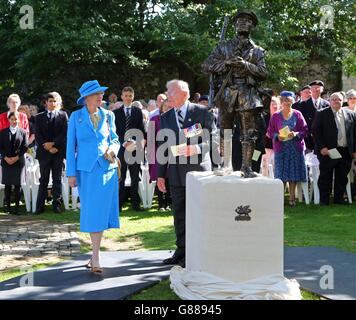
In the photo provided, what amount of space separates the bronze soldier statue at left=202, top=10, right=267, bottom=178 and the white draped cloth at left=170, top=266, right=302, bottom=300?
4.05 ft

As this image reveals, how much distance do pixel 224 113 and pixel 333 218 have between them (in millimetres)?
4444

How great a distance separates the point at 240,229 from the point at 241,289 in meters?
0.53

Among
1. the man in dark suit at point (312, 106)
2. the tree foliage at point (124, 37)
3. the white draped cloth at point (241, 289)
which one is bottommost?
the white draped cloth at point (241, 289)

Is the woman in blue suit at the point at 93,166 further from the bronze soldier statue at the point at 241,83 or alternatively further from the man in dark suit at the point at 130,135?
the man in dark suit at the point at 130,135

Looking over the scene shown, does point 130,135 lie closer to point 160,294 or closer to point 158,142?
point 158,142

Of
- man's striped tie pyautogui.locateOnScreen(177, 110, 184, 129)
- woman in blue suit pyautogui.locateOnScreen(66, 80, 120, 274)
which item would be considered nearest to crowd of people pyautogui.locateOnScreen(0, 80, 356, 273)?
man's striped tie pyautogui.locateOnScreen(177, 110, 184, 129)

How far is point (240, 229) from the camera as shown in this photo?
5230mm

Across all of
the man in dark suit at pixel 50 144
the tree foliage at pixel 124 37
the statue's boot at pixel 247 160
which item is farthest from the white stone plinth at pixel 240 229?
the tree foliage at pixel 124 37

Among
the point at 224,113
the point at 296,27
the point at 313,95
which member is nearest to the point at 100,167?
the point at 224,113

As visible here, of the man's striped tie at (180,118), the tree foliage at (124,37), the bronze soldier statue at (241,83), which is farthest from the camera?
the tree foliage at (124,37)

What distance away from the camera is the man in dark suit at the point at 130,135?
10.6 meters

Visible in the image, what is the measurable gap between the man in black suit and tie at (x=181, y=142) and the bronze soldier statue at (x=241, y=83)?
1.28 ft

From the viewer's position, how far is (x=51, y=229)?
362 inches

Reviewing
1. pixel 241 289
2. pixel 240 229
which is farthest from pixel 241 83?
pixel 241 289
